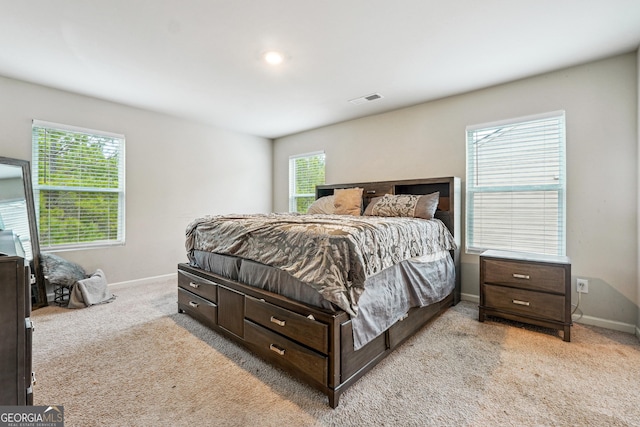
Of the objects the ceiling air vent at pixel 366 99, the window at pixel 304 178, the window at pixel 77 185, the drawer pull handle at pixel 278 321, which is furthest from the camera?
the window at pixel 304 178

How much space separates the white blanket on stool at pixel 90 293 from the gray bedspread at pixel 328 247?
1529 mm

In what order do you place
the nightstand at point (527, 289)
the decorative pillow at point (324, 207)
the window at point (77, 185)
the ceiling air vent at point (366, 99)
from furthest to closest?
the decorative pillow at point (324, 207) → the ceiling air vent at point (366, 99) → the window at point (77, 185) → the nightstand at point (527, 289)

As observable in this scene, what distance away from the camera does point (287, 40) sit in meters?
2.24

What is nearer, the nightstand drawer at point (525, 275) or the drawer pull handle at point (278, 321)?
the drawer pull handle at point (278, 321)

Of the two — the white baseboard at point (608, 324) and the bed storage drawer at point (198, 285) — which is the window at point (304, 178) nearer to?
the bed storage drawer at point (198, 285)

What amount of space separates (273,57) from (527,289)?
2945mm

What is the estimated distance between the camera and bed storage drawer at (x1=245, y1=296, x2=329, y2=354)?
1.53m

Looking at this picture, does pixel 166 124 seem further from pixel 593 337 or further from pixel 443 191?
pixel 593 337

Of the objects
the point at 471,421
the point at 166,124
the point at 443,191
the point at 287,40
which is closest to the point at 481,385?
the point at 471,421

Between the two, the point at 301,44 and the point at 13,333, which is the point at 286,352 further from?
the point at 301,44

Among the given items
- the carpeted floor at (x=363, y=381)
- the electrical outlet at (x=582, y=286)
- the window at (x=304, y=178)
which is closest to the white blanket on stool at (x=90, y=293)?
the carpeted floor at (x=363, y=381)

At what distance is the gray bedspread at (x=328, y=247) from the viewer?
157 cm

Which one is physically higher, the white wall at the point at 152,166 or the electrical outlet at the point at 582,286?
the white wall at the point at 152,166

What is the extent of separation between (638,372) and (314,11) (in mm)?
3133
